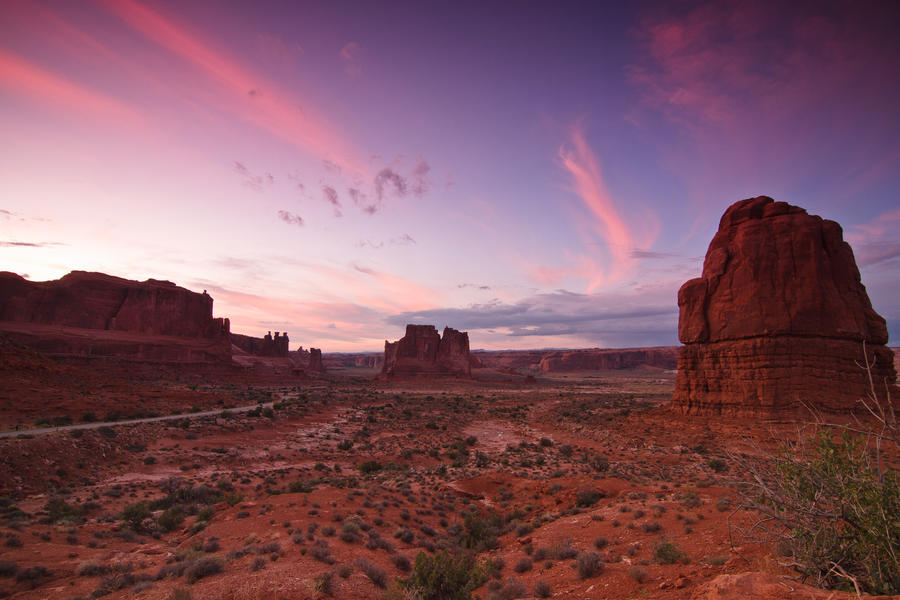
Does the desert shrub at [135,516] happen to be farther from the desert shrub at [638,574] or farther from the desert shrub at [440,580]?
the desert shrub at [638,574]

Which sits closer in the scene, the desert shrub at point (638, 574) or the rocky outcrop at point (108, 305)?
the desert shrub at point (638, 574)

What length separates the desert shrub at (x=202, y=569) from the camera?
700cm

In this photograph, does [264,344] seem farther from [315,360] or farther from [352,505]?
[352,505]

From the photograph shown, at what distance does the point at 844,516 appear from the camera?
13.0ft

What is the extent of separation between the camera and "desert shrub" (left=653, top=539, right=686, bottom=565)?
6.95 meters

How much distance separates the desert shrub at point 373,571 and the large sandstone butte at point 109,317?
59.0m

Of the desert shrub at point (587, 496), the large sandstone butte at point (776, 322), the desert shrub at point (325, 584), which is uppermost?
the large sandstone butte at point (776, 322)

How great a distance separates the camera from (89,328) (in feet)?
173

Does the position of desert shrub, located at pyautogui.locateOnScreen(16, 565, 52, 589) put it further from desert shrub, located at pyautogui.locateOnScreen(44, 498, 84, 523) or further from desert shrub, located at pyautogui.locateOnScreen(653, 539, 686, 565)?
desert shrub, located at pyautogui.locateOnScreen(653, 539, 686, 565)

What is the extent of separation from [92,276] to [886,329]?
81063 millimetres

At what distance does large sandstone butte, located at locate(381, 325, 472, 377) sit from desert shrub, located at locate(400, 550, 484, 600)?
3213 inches

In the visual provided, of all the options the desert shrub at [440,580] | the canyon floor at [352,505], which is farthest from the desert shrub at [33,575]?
the desert shrub at [440,580]

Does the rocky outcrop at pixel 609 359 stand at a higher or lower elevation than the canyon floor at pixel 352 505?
higher

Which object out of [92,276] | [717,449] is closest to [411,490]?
[717,449]
